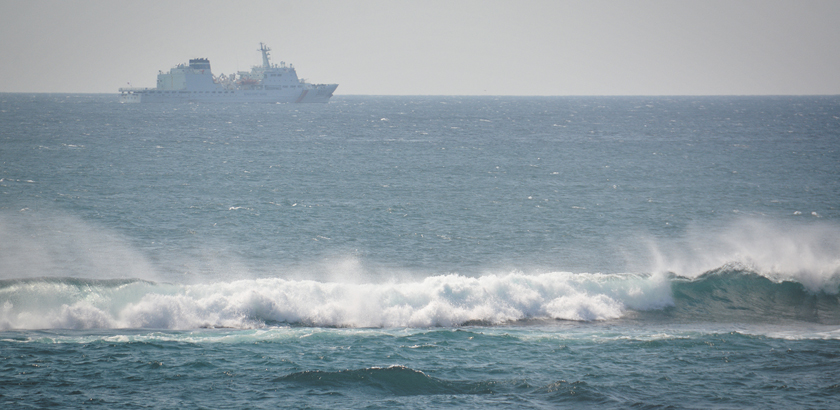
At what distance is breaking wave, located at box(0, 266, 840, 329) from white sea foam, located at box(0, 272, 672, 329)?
0.12 feet

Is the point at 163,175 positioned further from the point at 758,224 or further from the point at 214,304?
the point at 758,224

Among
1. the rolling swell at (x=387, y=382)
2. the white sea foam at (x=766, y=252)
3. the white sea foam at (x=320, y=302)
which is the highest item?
the white sea foam at (x=766, y=252)

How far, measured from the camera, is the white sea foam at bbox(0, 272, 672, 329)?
71.9 ft

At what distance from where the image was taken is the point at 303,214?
41469 mm

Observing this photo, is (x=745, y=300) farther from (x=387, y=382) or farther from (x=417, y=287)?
(x=387, y=382)

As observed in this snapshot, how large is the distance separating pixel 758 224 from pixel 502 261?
1912cm

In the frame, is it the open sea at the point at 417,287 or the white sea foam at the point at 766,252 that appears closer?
the open sea at the point at 417,287

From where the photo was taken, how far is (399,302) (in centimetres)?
2359

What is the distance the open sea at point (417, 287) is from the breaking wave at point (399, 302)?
93 mm

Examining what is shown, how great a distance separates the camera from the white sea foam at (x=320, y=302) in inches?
863

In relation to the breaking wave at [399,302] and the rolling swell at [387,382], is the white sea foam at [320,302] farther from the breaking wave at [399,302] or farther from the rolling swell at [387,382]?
the rolling swell at [387,382]

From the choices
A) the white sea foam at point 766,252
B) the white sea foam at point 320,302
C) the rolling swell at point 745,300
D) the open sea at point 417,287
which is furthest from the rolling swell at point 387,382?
the white sea foam at point 766,252

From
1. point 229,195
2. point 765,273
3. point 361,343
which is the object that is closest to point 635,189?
point 765,273

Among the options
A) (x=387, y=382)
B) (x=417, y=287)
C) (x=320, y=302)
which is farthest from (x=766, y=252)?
(x=387, y=382)
